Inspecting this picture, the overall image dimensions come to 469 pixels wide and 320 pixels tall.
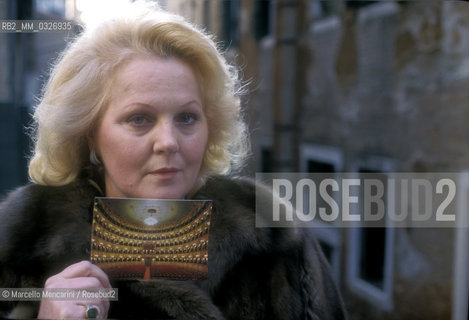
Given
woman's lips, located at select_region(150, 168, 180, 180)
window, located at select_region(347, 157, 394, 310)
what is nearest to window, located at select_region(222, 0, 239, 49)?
woman's lips, located at select_region(150, 168, 180, 180)

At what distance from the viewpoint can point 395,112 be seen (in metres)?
2.43

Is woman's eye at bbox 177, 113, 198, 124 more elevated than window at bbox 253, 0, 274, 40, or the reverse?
window at bbox 253, 0, 274, 40

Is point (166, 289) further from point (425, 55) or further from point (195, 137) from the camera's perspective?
point (425, 55)

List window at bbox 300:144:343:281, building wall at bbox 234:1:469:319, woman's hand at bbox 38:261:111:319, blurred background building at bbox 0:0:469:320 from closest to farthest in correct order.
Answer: woman's hand at bbox 38:261:111:319 < window at bbox 300:144:343:281 < blurred background building at bbox 0:0:469:320 < building wall at bbox 234:1:469:319

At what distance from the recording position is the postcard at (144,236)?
1.26 meters

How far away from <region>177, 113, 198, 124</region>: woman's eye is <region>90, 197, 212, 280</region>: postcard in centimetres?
21

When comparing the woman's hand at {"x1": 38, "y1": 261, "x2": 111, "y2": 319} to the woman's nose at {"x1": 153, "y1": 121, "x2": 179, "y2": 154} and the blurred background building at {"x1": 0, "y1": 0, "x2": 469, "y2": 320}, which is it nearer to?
the woman's nose at {"x1": 153, "y1": 121, "x2": 179, "y2": 154}

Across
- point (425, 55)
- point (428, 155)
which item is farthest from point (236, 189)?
point (425, 55)

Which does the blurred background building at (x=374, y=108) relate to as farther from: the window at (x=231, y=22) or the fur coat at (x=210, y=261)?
the fur coat at (x=210, y=261)

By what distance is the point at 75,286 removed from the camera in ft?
4.02

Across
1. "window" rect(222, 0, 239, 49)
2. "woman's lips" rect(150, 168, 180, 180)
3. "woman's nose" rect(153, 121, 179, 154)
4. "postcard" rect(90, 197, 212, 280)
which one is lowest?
"postcard" rect(90, 197, 212, 280)

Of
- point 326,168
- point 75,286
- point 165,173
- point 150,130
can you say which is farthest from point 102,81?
point 326,168

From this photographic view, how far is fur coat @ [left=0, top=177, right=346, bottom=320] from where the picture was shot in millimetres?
1257

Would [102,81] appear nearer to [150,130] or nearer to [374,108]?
[150,130]
